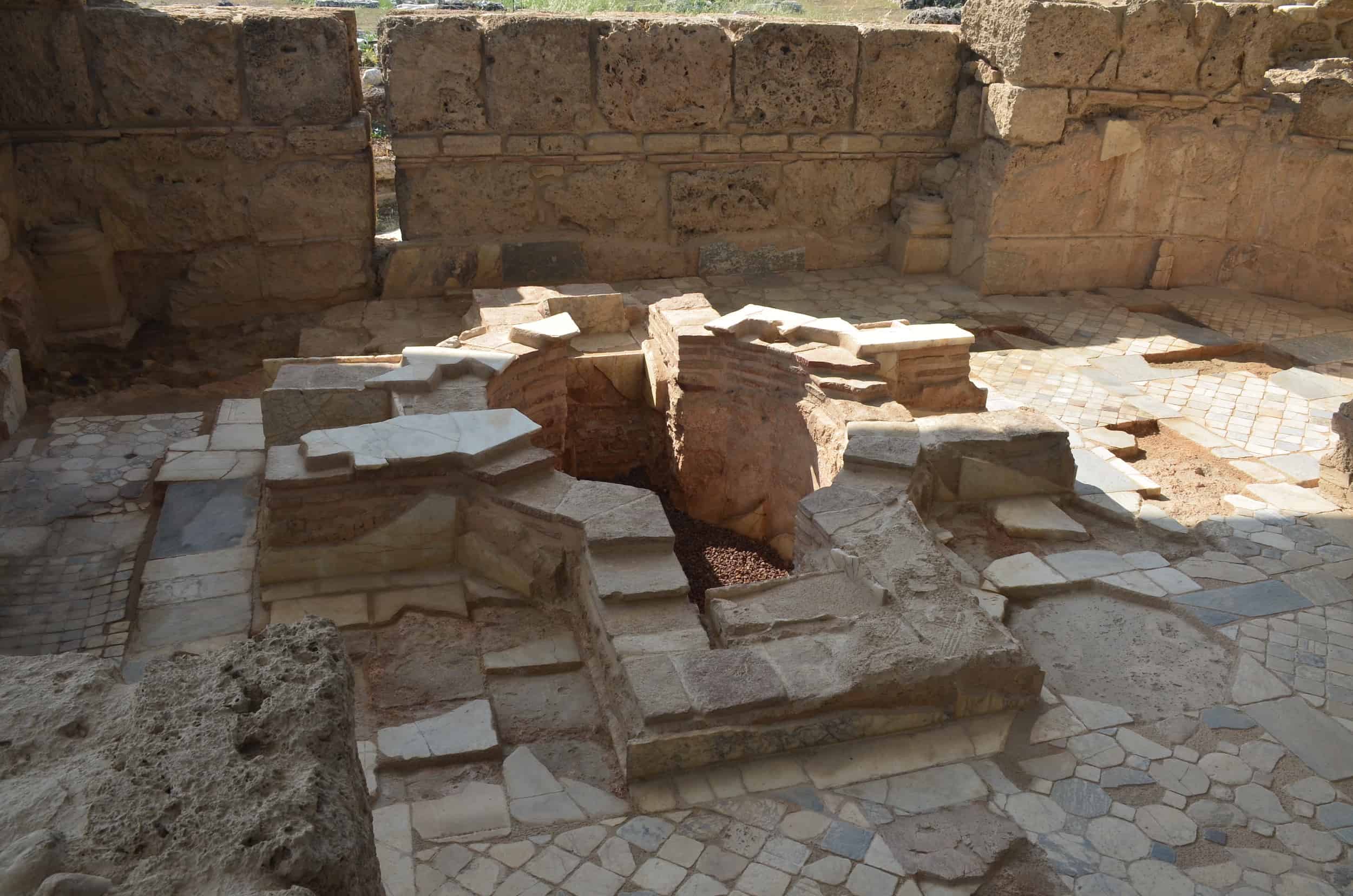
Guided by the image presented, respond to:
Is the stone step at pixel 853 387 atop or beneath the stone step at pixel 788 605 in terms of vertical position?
atop

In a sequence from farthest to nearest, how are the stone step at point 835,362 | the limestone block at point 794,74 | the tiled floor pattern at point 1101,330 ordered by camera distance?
the limestone block at point 794,74 → the tiled floor pattern at point 1101,330 → the stone step at point 835,362

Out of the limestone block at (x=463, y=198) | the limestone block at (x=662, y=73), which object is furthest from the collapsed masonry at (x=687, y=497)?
the limestone block at (x=662, y=73)

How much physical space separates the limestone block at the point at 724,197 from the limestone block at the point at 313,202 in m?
2.41

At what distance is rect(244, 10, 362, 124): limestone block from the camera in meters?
7.32

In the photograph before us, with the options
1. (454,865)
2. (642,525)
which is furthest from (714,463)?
(454,865)

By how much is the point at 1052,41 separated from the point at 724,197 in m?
2.74

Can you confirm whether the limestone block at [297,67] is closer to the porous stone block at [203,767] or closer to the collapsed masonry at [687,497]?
the collapsed masonry at [687,497]

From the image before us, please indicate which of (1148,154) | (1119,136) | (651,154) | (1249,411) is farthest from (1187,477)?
(651,154)

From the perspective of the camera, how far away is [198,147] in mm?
7430

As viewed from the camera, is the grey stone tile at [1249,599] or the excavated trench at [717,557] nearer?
the grey stone tile at [1249,599]

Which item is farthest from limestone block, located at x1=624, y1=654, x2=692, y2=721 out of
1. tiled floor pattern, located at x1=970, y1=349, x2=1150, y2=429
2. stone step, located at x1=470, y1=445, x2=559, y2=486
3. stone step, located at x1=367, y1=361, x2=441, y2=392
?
tiled floor pattern, located at x1=970, y1=349, x2=1150, y2=429

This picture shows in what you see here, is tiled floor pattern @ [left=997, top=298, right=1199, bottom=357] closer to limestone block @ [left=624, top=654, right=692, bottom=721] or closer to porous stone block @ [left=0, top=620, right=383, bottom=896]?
limestone block @ [left=624, top=654, right=692, bottom=721]

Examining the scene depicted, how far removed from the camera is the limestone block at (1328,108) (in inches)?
324

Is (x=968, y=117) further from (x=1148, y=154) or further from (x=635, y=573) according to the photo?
(x=635, y=573)
